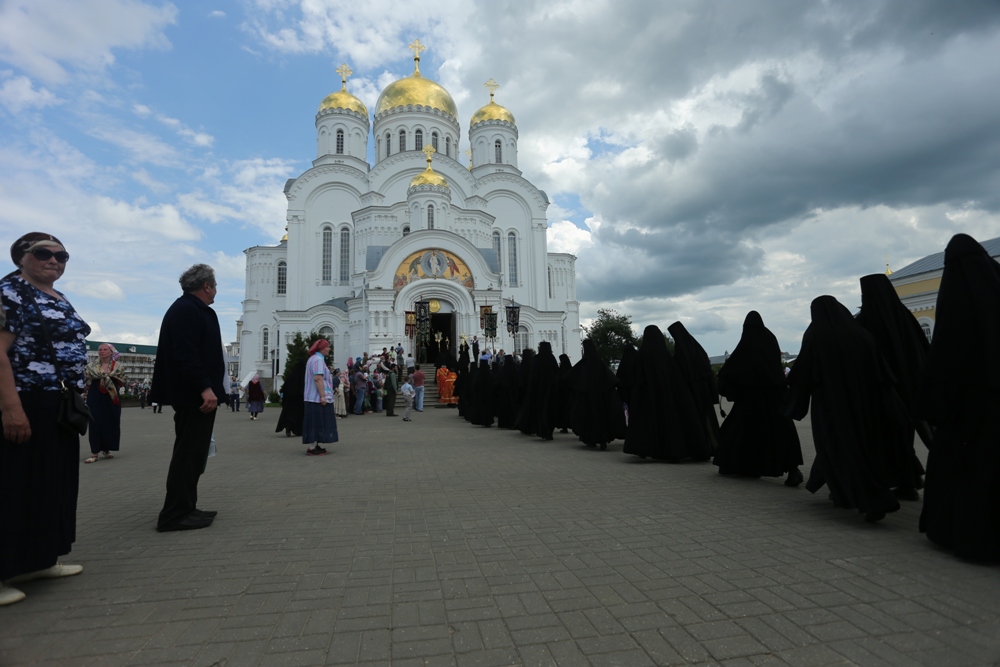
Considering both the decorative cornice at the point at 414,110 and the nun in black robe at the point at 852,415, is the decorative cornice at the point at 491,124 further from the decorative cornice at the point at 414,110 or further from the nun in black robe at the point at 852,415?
the nun in black robe at the point at 852,415

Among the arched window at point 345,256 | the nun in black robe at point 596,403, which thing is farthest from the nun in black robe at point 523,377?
the arched window at point 345,256

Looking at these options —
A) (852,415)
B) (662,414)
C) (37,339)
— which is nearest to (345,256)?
(662,414)

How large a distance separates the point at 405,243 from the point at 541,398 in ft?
65.6

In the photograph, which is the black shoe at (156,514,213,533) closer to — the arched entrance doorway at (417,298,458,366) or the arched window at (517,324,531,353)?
the arched entrance doorway at (417,298,458,366)


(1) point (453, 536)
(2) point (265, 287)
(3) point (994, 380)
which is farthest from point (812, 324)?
(2) point (265, 287)

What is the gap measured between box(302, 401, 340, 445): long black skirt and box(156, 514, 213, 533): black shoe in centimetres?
407

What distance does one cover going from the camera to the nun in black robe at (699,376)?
7.34m

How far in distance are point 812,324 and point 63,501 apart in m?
5.63

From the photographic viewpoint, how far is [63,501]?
3.12m

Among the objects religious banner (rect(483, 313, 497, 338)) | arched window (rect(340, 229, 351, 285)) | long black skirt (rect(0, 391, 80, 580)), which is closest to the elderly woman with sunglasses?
long black skirt (rect(0, 391, 80, 580))

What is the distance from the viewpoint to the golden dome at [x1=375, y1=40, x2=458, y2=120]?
3722cm

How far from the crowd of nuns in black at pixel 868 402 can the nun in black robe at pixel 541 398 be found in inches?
100

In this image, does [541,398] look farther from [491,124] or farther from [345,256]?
[491,124]

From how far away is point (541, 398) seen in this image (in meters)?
10.3
